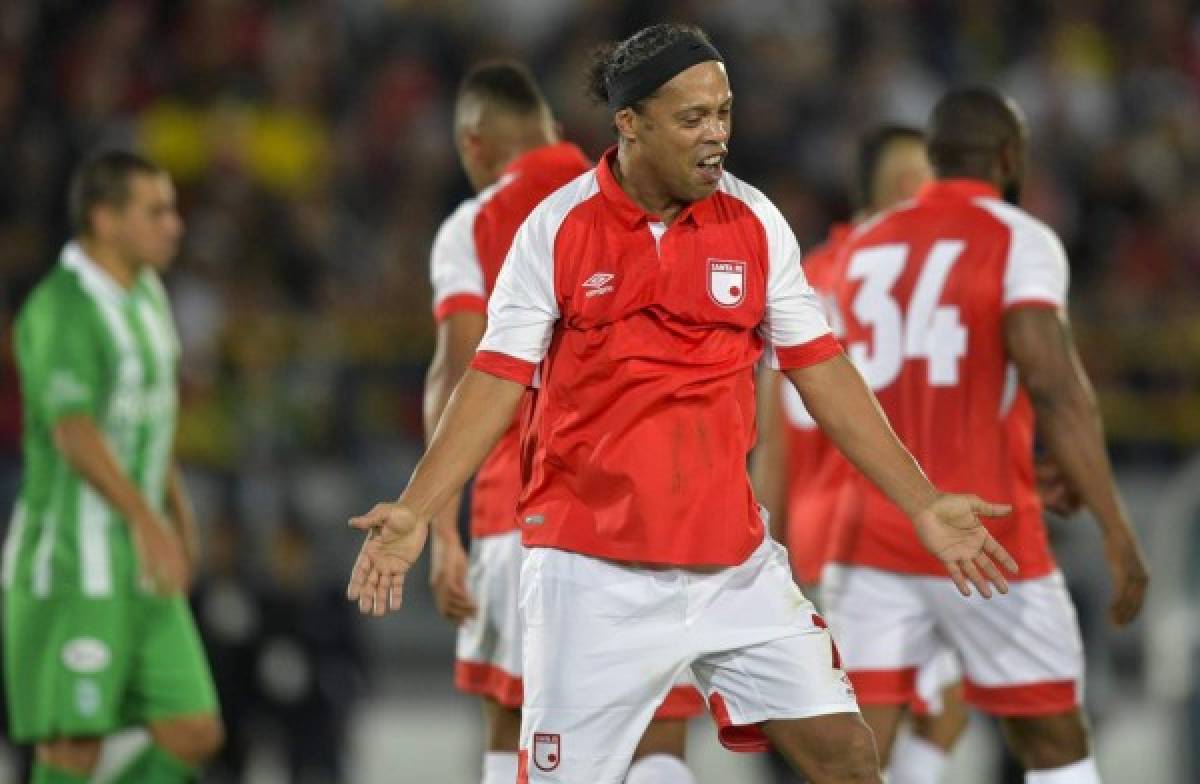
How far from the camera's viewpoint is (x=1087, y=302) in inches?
549

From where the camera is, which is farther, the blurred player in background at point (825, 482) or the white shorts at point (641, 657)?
the blurred player in background at point (825, 482)

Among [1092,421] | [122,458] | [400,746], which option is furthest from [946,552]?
[400,746]

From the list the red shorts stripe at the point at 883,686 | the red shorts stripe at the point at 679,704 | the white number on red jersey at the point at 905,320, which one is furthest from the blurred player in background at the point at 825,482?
the red shorts stripe at the point at 679,704

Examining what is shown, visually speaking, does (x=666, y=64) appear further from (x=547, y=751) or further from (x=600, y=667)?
(x=547, y=751)

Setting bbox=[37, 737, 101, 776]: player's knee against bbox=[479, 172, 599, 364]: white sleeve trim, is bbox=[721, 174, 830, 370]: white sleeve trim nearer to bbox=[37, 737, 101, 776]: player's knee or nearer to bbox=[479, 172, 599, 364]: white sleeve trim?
bbox=[479, 172, 599, 364]: white sleeve trim

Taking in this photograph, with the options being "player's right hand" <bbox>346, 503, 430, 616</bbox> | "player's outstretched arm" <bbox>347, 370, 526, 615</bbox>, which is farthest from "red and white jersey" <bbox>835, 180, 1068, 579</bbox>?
"player's right hand" <bbox>346, 503, 430, 616</bbox>

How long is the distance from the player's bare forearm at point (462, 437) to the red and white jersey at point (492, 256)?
1.31 meters

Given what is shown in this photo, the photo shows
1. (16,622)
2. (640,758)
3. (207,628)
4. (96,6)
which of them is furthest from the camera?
(96,6)

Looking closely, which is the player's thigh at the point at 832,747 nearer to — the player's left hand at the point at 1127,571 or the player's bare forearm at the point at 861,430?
the player's bare forearm at the point at 861,430

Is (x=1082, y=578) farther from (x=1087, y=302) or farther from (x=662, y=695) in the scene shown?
(x=662, y=695)

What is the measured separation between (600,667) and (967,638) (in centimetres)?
186

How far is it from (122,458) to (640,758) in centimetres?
236

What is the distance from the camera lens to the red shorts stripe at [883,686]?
6.69 metres

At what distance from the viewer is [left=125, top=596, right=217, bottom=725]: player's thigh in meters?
7.61
